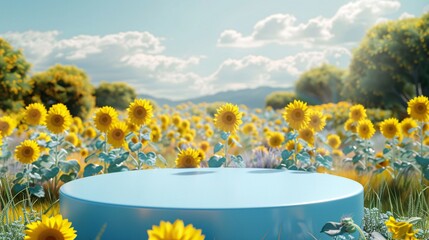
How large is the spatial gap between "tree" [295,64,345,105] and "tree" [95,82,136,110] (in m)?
11.8

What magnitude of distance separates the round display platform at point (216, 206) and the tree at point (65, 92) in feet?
41.3

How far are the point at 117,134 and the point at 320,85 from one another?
29.0m

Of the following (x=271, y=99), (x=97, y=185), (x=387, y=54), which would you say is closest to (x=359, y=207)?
(x=97, y=185)

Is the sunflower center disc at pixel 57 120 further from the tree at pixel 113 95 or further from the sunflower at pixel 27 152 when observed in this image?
the tree at pixel 113 95

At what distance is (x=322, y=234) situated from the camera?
3.38m

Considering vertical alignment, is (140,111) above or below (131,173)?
above

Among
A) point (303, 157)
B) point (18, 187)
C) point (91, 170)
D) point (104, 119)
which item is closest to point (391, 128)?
point (303, 157)

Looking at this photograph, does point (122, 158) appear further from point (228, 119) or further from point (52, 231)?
point (52, 231)

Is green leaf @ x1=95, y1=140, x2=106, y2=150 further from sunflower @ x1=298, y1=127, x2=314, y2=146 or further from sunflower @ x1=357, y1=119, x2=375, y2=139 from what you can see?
sunflower @ x1=357, y1=119, x2=375, y2=139

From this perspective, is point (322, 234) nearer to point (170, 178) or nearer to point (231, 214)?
point (231, 214)

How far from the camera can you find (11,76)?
1367 cm

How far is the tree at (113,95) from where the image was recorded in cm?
2573

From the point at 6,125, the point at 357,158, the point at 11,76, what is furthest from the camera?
the point at 11,76

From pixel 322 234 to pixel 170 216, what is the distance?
3.14ft
